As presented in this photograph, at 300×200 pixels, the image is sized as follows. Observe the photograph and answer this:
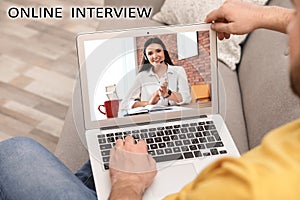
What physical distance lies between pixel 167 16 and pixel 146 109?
63 cm

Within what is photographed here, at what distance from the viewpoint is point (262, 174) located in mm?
718

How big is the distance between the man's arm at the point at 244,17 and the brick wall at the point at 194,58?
0.05 m

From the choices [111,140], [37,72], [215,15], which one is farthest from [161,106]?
[37,72]

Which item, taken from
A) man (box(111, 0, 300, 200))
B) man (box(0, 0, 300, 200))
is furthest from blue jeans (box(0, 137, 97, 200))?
man (box(111, 0, 300, 200))

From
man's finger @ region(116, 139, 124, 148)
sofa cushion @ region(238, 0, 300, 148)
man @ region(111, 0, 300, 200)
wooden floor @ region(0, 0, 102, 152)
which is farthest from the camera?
wooden floor @ region(0, 0, 102, 152)

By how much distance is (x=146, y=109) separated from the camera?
1363 mm

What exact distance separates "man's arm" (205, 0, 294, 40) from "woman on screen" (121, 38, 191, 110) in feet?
0.45

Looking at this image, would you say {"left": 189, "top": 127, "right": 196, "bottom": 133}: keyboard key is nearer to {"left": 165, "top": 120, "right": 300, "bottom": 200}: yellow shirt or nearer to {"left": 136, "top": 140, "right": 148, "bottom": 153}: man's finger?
{"left": 136, "top": 140, "right": 148, "bottom": 153}: man's finger

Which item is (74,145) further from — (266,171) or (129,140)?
(266,171)

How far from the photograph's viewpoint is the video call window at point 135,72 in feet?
→ 4.37

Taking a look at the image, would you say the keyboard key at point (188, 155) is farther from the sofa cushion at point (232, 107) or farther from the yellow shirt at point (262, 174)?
the yellow shirt at point (262, 174)

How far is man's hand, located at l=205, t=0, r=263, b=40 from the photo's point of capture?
130 centimetres

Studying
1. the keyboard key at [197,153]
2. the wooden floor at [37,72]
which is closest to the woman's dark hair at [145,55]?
the keyboard key at [197,153]

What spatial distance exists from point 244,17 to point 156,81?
0.82 ft
